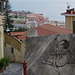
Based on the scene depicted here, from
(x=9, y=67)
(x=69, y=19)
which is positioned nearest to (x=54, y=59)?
(x=9, y=67)

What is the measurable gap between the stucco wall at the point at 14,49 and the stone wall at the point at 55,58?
873 centimetres

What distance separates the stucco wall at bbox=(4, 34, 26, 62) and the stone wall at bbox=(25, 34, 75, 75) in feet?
28.6

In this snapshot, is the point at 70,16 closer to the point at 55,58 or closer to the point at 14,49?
the point at 14,49

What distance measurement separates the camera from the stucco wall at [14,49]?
597 inches

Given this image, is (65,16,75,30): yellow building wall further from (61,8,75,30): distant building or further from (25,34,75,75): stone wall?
(25,34,75,75): stone wall

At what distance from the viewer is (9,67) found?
13688 mm

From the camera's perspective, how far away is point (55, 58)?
595cm

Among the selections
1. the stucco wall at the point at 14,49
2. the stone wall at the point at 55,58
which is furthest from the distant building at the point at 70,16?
the stone wall at the point at 55,58

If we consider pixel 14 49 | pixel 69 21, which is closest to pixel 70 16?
pixel 69 21

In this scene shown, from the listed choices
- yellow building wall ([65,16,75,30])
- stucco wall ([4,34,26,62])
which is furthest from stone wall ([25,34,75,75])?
yellow building wall ([65,16,75,30])

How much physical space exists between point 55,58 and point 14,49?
10226 millimetres

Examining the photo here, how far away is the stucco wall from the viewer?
15158 mm

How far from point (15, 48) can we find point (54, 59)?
1008 centimetres

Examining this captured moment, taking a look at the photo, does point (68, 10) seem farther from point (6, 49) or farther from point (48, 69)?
point (48, 69)
